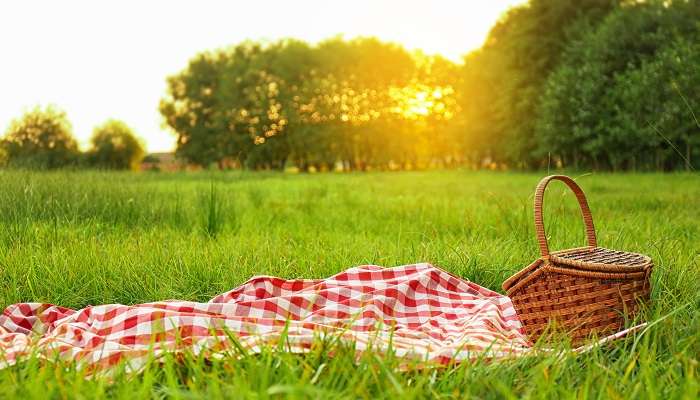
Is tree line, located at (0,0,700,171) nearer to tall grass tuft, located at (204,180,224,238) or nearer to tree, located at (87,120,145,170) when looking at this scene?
tall grass tuft, located at (204,180,224,238)

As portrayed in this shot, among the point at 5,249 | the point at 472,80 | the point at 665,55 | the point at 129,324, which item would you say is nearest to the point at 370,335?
the point at 129,324

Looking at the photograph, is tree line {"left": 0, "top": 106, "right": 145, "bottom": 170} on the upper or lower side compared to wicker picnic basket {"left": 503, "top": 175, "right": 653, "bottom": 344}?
upper

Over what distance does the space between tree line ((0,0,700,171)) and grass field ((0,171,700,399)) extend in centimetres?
89

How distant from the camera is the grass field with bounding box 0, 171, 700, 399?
230 centimetres

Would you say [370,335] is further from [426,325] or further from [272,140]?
[272,140]

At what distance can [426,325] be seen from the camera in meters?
3.58

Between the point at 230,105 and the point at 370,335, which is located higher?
the point at 230,105

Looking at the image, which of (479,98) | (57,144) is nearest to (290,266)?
(57,144)

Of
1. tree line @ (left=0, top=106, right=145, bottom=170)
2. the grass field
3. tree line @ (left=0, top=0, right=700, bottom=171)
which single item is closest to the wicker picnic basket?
the grass field

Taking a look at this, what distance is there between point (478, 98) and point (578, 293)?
32.2 m

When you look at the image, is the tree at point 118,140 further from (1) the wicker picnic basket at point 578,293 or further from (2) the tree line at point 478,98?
(1) the wicker picnic basket at point 578,293

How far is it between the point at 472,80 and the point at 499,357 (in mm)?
33377

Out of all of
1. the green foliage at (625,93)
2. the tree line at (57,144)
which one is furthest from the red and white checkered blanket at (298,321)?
the green foliage at (625,93)

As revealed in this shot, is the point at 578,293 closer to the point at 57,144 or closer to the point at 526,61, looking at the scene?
the point at 57,144
